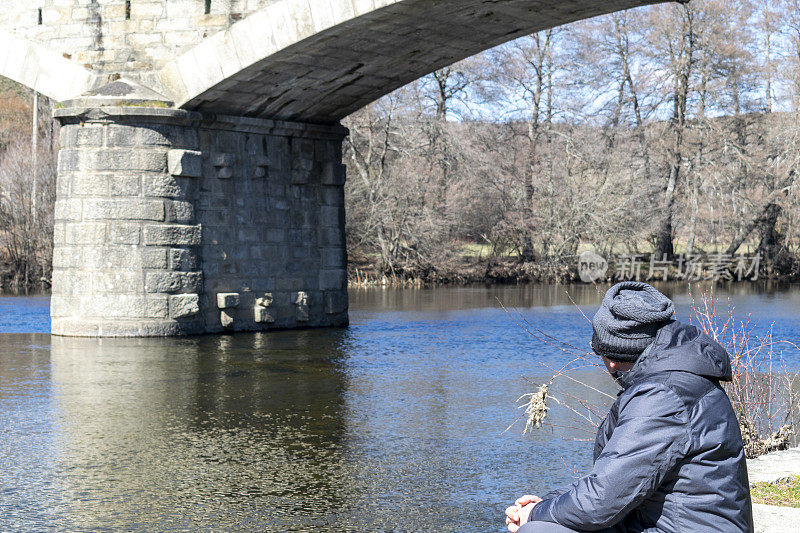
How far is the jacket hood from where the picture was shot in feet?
9.34

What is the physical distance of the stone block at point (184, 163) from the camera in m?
12.5

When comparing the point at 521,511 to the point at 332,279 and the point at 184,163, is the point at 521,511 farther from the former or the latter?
the point at 332,279

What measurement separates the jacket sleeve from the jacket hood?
9 cm

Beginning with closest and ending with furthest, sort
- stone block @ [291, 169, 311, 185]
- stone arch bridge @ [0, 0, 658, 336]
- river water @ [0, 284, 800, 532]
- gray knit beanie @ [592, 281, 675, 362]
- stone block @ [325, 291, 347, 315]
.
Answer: gray knit beanie @ [592, 281, 675, 362] → river water @ [0, 284, 800, 532] → stone arch bridge @ [0, 0, 658, 336] → stone block @ [291, 169, 311, 185] → stone block @ [325, 291, 347, 315]

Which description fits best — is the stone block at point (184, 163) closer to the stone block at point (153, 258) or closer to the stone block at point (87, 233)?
the stone block at point (153, 258)

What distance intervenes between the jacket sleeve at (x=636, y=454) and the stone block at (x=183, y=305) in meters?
10.0

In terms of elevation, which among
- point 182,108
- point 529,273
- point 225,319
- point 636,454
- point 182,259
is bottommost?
point 225,319

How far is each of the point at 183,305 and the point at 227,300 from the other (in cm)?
77

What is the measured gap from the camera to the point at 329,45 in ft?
39.7

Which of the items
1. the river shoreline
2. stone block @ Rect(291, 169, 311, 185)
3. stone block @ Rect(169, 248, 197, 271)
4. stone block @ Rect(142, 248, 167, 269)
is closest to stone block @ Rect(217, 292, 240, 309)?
stone block @ Rect(169, 248, 197, 271)

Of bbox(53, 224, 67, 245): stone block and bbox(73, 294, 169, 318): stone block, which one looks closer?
bbox(73, 294, 169, 318): stone block

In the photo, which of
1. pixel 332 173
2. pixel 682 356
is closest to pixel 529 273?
pixel 332 173

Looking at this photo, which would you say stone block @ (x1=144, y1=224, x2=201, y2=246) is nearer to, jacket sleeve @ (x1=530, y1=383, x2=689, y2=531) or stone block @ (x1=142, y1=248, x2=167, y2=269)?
stone block @ (x1=142, y1=248, x2=167, y2=269)

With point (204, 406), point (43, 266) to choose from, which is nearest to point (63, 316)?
point (204, 406)
